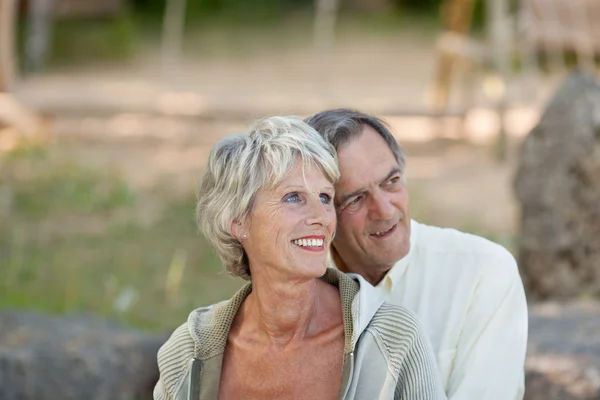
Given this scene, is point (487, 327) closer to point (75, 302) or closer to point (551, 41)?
point (75, 302)

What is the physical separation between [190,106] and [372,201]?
21.3 ft

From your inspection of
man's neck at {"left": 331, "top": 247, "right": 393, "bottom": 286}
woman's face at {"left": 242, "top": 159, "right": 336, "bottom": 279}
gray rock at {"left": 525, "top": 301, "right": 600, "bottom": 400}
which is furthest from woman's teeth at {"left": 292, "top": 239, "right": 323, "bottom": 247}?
gray rock at {"left": 525, "top": 301, "right": 600, "bottom": 400}

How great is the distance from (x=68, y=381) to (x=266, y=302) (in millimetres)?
2025

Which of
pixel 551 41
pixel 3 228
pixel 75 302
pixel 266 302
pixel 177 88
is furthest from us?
pixel 177 88

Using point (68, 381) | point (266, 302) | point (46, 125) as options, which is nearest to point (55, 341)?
point (68, 381)

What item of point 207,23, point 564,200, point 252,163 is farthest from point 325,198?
point 207,23

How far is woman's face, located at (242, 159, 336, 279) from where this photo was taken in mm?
2260

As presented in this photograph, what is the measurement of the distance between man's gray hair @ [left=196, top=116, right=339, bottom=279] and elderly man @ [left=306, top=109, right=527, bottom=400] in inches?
4.5

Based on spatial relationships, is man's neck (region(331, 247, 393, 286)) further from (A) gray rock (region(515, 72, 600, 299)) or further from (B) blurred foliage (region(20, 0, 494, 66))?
(B) blurred foliage (region(20, 0, 494, 66))

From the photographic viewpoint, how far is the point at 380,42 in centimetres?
1362

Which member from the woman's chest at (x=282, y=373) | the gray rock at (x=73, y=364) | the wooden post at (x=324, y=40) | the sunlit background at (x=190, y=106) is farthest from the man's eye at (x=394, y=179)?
the wooden post at (x=324, y=40)

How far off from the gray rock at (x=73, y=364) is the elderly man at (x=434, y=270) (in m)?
1.84

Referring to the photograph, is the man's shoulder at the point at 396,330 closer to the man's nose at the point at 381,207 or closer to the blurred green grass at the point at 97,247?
the man's nose at the point at 381,207

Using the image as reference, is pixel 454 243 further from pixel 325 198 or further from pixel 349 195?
pixel 325 198
